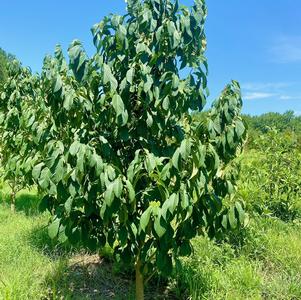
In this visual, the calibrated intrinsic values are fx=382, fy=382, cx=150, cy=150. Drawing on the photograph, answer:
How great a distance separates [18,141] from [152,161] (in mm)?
3738

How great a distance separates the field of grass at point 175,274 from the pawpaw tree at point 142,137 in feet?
2.97

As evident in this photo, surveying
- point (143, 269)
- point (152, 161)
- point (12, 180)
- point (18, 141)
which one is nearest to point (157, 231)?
point (152, 161)

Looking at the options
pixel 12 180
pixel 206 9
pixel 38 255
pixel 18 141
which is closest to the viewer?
pixel 206 9

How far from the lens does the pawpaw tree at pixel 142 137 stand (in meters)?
2.57

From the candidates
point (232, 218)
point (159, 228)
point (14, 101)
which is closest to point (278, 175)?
point (232, 218)

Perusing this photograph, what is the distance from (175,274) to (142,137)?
178 centimetres

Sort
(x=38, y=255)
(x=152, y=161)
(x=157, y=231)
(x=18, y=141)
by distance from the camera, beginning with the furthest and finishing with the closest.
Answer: (x=18, y=141)
(x=38, y=255)
(x=152, y=161)
(x=157, y=231)

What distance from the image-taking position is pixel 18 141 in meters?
5.70

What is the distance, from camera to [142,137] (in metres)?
2.93

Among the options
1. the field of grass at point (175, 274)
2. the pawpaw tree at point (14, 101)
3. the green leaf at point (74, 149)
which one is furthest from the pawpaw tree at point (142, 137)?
the pawpaw tree at point (14, 101)

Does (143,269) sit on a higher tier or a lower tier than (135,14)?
lower

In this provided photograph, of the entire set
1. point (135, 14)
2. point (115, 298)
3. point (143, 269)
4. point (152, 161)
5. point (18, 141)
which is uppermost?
point (135, 14)

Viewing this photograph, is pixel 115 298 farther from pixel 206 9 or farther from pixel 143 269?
pixel 206 9

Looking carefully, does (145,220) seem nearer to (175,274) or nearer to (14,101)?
(175,274)
